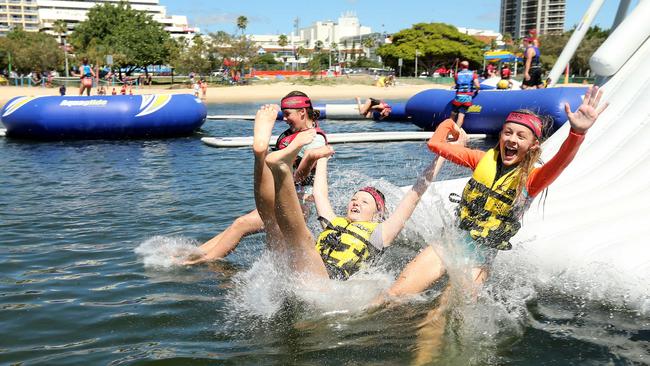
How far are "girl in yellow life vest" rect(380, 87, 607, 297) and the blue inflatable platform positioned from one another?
7.52 meters

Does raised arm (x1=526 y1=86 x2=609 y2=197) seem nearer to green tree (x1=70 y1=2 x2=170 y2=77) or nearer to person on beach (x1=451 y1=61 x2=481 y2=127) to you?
person on beach (x1=451 y1=61 x2=481 y2=127)

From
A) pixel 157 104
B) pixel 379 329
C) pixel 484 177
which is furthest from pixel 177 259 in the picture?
pixel 157 104

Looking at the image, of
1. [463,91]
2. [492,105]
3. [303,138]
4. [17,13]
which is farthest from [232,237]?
[17,13]

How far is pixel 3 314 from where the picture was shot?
4137mm

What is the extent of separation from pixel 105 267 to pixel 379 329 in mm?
2609

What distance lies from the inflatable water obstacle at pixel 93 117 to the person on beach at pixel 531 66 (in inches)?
312

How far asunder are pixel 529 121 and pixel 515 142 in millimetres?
143

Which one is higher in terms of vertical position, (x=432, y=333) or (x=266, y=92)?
(x=266, y=92)

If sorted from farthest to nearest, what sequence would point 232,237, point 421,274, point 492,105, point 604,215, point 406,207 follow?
point 492,105
point 232,237
point 604,215
point 406,207
point 421,274

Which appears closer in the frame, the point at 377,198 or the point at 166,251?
the point at 377,198

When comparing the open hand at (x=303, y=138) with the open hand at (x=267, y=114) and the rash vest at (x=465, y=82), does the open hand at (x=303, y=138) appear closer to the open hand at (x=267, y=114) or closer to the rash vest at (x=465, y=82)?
the open hand at (x=267, y=114)

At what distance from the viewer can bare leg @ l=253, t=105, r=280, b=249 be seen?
337 cm

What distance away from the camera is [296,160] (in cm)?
487

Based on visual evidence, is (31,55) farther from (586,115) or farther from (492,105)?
(586,115)
